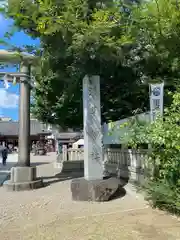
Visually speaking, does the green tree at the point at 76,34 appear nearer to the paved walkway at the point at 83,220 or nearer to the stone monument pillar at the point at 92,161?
the stone monument pillar at the point at 92,161

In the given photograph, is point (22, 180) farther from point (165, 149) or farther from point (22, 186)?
point (165, 149)

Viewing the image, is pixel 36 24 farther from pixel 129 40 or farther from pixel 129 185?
pixel 129 185

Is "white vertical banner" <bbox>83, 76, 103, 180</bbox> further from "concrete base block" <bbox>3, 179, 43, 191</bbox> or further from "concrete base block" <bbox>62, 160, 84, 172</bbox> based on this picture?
"concrete base block" <bbox>62, 160, 84, 172</bbox>

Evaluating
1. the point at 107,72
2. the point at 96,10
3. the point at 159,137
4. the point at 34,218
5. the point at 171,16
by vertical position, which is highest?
the point at 96,10

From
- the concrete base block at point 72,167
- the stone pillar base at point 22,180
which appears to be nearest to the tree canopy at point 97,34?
the stone pillar base at point 22,180

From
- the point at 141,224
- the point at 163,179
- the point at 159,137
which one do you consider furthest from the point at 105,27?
the point at 141,224

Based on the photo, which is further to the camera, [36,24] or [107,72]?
[107,72]

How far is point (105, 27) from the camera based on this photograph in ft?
23.8

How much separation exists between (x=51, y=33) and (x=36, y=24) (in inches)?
27.6

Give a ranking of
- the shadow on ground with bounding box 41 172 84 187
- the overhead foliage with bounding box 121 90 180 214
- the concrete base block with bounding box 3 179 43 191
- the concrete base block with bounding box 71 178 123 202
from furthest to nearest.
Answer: the shadow on ground with bounding box 41 172 84 187, the concrete base block with bounding box 3 179 43 191, the concrete base block with bounding box 71 178 123 202, the overhead foliage with bounding box 121 90 180 214

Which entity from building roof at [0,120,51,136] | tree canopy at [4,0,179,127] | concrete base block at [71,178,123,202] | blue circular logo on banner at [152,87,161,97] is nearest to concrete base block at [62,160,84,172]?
tree canopy at [4,0,179,127]

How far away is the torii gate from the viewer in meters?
11.1

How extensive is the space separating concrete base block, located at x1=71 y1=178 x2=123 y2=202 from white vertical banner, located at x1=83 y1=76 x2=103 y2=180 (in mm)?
522

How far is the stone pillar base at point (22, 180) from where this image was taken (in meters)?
10.7
